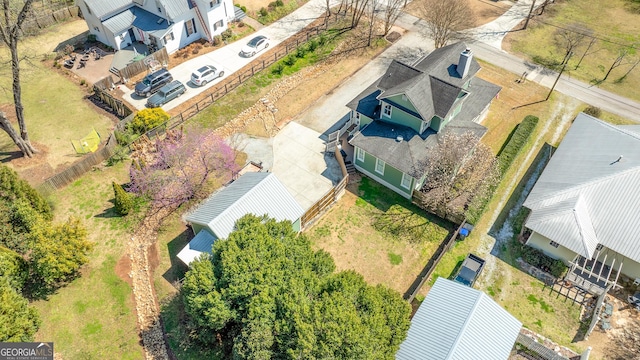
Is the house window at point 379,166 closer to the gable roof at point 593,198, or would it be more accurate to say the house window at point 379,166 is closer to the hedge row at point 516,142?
the hedge row at point 516,142

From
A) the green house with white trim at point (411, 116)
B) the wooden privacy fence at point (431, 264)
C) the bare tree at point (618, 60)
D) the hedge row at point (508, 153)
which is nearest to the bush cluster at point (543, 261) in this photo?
the hedge row at point (508, 153)

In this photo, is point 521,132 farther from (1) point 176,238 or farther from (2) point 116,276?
(2) point 116,276

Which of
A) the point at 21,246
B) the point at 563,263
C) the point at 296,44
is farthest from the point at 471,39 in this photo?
the point at 21,246

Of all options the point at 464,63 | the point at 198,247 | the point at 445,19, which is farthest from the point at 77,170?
the point at 445,19

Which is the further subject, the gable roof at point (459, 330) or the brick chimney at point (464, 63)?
the brick chimney at point (464, 63)

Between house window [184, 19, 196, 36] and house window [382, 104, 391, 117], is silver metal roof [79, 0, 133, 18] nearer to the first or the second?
house window [184, 19, 196, 36]

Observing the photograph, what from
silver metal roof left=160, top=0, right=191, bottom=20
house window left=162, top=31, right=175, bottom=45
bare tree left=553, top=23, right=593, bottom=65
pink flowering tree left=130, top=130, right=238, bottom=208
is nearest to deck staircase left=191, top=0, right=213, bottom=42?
silver metal roof left=160, top=0, right=191, bottom=20
